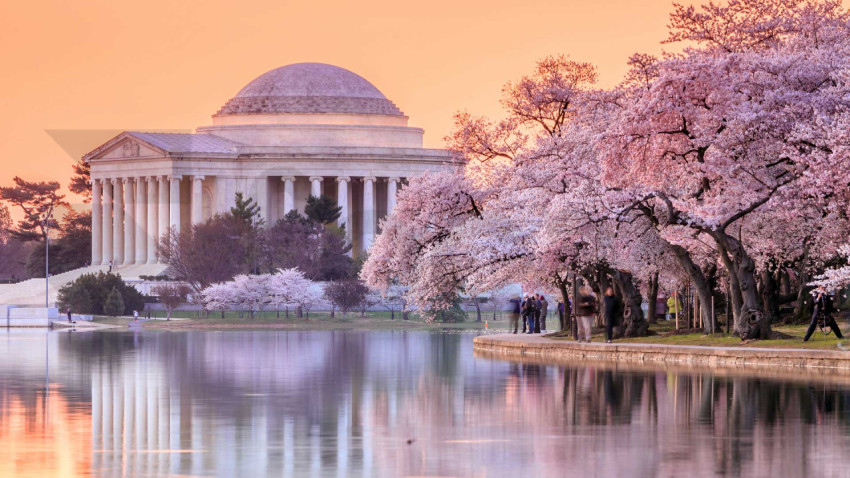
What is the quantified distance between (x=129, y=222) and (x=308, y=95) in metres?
19.4

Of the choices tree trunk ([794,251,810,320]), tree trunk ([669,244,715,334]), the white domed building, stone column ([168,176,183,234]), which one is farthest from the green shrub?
tree trunk ([669,244,715,334])

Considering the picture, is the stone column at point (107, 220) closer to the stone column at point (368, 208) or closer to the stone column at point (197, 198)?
the stone column at point (197, 198)

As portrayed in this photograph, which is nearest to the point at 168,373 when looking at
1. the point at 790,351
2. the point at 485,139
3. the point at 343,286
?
the point at 790,351

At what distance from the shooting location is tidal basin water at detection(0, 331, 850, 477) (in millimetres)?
17312

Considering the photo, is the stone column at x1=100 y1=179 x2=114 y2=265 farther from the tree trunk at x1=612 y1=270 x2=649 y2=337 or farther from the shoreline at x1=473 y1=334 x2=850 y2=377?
the shoreline at x1=473 y1=334 x2=850 y2=377

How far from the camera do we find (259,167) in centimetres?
→ 13762

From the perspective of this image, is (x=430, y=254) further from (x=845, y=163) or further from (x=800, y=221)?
(x=845, y=163)

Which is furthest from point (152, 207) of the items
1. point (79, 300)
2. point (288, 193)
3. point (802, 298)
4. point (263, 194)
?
point (802, 298)

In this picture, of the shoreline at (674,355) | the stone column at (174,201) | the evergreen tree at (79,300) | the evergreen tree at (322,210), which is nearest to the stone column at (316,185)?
the stone column at (174,201)

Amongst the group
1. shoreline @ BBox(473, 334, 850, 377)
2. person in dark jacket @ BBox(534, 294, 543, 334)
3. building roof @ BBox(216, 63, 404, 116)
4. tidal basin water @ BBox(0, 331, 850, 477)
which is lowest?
tidal basin water @ BBox(0, 331, 850, 477)

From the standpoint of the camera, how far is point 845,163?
37.9m

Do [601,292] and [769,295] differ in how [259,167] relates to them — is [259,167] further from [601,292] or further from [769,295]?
[769,295]

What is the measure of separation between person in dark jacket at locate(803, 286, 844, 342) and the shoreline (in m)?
2.34

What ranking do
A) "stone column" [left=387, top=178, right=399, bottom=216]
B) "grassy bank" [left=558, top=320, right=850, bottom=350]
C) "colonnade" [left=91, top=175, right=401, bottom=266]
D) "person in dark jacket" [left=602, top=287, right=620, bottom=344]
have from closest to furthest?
"grassy bank" [left=558, top=320, right=850, bottom=350]
"person in dark jacket" [left=602, top=287, right=620, bottom=344]
"colonnade" [left=91, top=175, right=401, bottom=266]
"stone column" [left=387, top=178, right=399, bottom=216]
